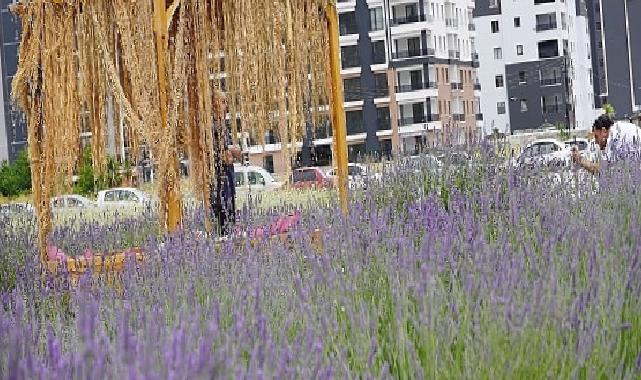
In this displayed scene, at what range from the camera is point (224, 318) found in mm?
2811

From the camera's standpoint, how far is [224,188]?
26.2ft

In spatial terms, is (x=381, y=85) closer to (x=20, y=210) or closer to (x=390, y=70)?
(x=390, y=70)

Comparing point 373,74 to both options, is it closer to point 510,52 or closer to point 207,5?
point 510,52

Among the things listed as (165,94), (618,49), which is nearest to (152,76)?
(165,94)

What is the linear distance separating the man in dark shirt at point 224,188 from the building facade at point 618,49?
268ft

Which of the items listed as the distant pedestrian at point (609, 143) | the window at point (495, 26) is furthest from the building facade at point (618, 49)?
the distant pedestrian at point (609, 143)

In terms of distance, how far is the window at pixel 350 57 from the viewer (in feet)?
209

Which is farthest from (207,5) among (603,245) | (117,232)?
(603,245)

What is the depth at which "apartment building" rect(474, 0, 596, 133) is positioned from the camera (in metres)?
74.5

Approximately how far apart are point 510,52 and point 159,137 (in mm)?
73346

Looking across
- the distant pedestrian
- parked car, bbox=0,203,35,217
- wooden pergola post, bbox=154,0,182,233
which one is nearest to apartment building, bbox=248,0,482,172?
parked car, bbox=0,203,35,217

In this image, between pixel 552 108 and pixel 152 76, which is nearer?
pixel 152 76

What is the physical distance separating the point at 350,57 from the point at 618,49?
3502 centimetres

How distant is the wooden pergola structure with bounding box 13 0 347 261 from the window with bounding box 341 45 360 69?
5739cm
